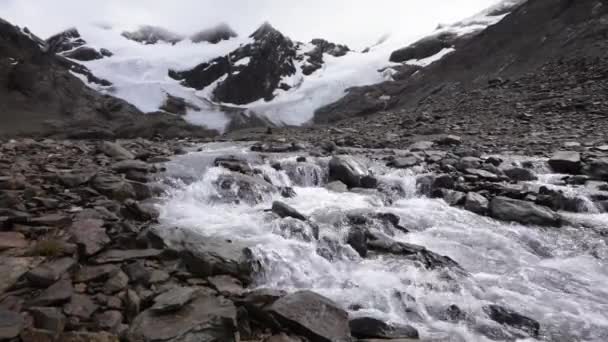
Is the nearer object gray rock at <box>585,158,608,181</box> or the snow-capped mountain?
gray rock at <box>585,158,608,181</box>

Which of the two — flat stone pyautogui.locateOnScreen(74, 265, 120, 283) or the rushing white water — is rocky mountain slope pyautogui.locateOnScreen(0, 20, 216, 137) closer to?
the rushing white water

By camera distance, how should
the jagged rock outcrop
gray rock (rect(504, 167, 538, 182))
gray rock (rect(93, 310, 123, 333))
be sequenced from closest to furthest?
gray rock (rect(93, 310, 123, 333)) < gray rock (rect(504, 167, 538, 182)) < the jagged rock outcrop

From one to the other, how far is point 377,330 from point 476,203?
498cm

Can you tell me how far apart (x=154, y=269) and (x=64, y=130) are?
4908cm

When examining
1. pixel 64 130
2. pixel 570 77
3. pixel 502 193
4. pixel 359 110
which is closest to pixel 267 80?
pixel 359 110

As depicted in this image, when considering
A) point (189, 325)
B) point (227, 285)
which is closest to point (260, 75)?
point (227, 285)

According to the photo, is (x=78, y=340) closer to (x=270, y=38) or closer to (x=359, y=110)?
(x=359, y=110)

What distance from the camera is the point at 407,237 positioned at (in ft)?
21.7

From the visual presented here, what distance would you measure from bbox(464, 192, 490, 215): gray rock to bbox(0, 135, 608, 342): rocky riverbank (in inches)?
0.8

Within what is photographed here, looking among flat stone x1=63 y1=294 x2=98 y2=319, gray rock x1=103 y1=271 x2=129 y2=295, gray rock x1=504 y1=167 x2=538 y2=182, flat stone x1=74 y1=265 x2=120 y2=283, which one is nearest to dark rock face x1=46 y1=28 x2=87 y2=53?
gray rock x1=504 y1=167 x2=538 y2=182

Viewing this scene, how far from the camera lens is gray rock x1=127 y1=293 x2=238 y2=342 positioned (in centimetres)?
303

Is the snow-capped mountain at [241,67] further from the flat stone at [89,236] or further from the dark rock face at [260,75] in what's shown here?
the flat stone at [89,236]

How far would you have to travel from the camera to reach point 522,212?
7.12 metres

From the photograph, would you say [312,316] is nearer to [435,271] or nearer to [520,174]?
[435,271]
